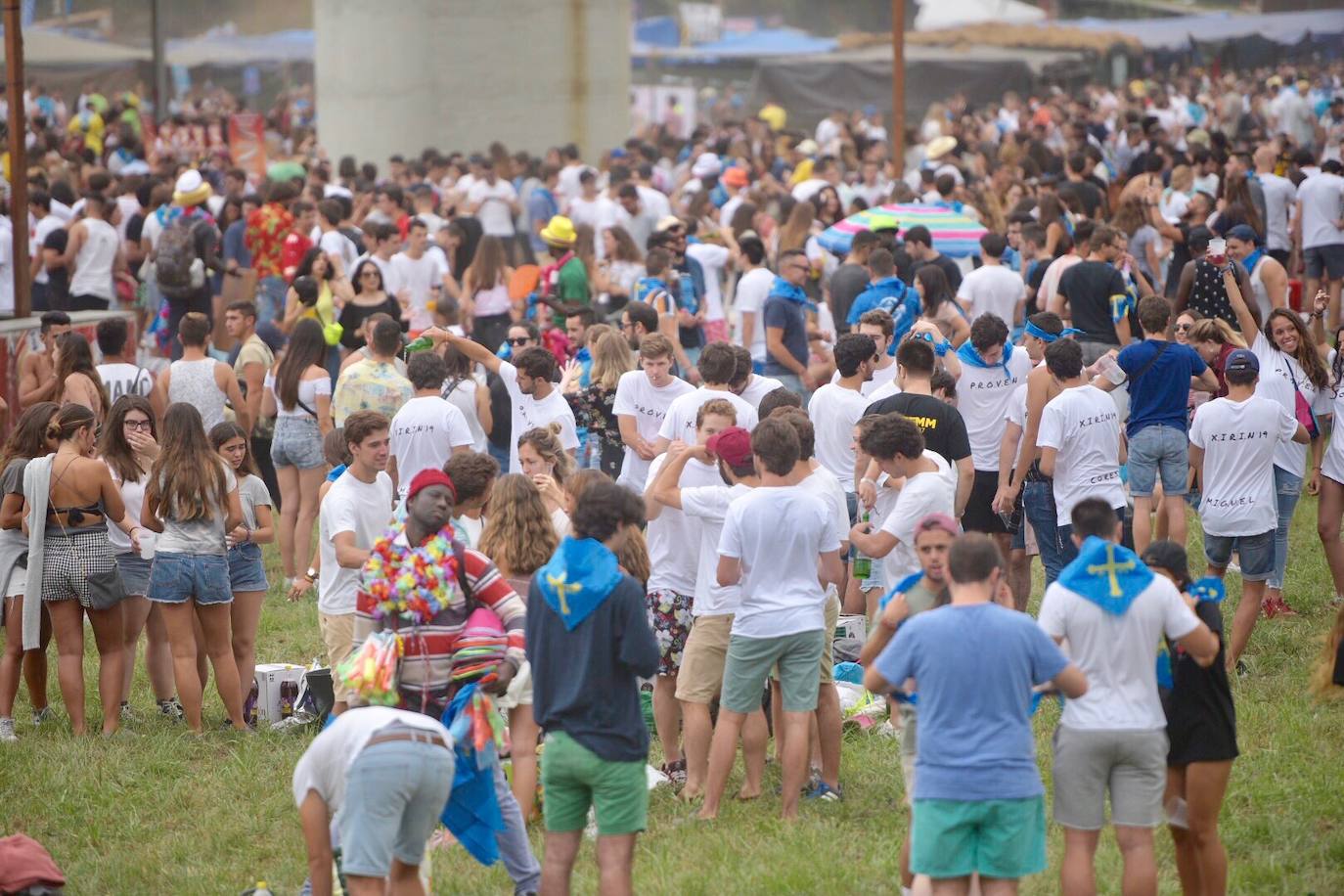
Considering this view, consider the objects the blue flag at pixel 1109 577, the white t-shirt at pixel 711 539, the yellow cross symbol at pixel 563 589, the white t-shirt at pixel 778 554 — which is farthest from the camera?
the white t-shirt at pixel 711 539

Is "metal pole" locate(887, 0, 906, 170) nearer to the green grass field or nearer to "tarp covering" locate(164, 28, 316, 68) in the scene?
the green grass field

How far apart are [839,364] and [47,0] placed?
131 ft

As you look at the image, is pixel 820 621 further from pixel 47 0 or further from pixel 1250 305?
pixel 47 0

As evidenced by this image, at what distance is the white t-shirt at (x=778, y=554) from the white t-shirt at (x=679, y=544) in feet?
2.79

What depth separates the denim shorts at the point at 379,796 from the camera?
503 cm

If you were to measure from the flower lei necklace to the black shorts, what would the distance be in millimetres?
4579

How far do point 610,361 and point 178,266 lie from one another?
683 centimetres

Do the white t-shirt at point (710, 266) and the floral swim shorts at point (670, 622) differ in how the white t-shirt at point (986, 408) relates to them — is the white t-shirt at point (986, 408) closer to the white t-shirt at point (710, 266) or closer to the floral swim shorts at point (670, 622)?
the floral swim shorts at point (670, 622)

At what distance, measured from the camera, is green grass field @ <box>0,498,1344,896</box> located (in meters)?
6.46

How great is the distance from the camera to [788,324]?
12.3m

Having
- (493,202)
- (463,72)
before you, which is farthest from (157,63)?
(493,202)

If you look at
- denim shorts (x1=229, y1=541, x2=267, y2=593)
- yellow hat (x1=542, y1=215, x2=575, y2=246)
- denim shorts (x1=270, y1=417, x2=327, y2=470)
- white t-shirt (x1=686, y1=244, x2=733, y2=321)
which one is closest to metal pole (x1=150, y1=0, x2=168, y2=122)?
yellow hat (x1=542, y1=215, x2=575, y2=246)

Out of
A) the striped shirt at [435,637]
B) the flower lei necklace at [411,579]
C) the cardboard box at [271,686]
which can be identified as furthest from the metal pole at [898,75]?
the flower lei necklace at [411,579]

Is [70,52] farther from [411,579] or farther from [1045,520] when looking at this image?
[411,579]
